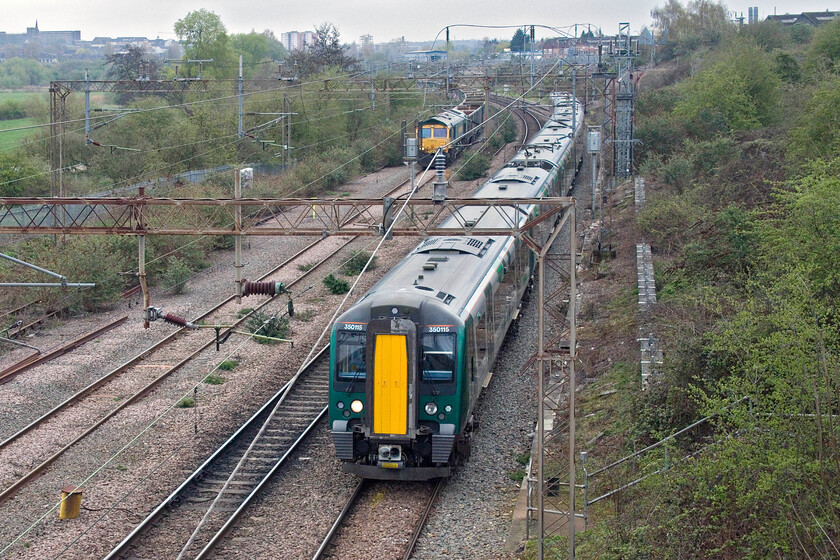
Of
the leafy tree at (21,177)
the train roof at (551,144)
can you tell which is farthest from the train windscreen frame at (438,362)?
the leafy tree at (21,177)

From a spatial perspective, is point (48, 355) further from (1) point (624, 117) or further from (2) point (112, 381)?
(1) point (624, 117)

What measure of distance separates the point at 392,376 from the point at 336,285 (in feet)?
43.3

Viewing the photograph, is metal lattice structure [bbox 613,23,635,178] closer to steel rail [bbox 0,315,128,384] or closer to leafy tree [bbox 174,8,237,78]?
steel rail [bbox 0,315,128,384]

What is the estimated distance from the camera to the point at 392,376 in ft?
41.9

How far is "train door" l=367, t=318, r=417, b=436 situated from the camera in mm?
12750

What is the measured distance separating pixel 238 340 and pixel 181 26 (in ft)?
207

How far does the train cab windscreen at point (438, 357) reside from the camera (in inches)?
512

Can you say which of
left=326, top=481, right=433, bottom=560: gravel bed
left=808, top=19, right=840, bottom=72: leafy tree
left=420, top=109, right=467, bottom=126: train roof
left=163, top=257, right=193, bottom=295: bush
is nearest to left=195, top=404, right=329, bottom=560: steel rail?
left=326, top=481, right=433, bottom=560: gravel bed

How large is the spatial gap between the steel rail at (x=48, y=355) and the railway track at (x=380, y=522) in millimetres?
9161

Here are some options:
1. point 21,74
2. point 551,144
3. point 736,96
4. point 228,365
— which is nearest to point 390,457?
point 228,365

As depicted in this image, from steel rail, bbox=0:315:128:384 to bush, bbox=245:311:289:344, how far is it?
12.0 feet

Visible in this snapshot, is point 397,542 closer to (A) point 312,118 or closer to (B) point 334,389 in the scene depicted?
(B) point 334,389

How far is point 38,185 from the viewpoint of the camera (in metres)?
38.1

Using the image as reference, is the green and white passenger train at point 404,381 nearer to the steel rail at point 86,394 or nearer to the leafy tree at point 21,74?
the steel rail at point 86,394
